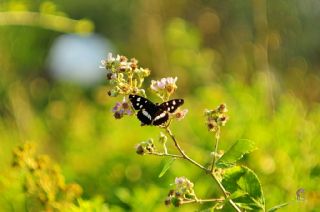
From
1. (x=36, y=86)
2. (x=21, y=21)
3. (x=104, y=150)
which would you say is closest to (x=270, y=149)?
(x=104, y=150)

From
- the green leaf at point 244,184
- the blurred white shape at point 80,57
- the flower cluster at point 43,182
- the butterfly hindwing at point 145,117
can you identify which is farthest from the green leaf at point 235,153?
the blurred white shape at point 80,57

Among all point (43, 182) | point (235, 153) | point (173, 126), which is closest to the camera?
point (235, 153)

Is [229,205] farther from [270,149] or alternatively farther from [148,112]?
[270,149]

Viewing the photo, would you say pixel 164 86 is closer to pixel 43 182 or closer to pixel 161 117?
pixel 161 117

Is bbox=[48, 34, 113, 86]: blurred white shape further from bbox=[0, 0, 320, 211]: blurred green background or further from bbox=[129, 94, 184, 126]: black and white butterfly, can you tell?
bbox=[129, 94, 184, 126]: black and white butterfly

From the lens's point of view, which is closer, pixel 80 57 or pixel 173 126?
pixel 173 126

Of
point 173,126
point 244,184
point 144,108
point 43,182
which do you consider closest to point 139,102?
point 144,108
